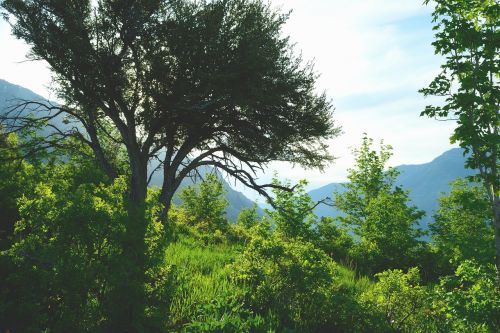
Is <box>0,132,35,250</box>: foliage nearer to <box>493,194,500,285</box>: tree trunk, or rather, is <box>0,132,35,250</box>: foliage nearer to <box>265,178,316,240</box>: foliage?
<box>265,178,316,240</box>: foliage

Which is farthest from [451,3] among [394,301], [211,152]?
[211,152]

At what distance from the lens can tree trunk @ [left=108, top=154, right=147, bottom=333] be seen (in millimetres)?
5969

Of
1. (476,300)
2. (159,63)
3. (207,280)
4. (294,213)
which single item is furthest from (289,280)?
(159,63)

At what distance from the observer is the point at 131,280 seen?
610cm

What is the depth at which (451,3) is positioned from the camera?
7.86 metres

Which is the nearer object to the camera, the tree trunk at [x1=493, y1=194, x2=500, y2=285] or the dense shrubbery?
the dense shrubbery

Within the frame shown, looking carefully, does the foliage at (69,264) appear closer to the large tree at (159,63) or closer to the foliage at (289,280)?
the foliage at (289,280)

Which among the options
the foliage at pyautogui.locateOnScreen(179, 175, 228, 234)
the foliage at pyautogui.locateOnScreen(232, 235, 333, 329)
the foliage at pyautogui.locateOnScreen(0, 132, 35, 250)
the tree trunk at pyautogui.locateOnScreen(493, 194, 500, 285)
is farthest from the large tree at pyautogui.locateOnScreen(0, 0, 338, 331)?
the foliage at pyautogui.locateOnScreen(179, 175, 228, 234)

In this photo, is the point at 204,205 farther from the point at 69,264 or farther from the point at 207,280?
the point at 69,264

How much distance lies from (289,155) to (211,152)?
10.8ft

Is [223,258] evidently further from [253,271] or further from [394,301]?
[394,301]

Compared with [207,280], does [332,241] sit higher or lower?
lower

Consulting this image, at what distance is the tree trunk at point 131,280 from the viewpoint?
5.97 m

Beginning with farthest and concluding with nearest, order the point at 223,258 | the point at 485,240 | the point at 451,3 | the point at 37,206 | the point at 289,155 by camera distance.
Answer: the point at 289,155 < the point at 223,258 < the point at 451,3 < the point at 485,240 < the point at 37,206
